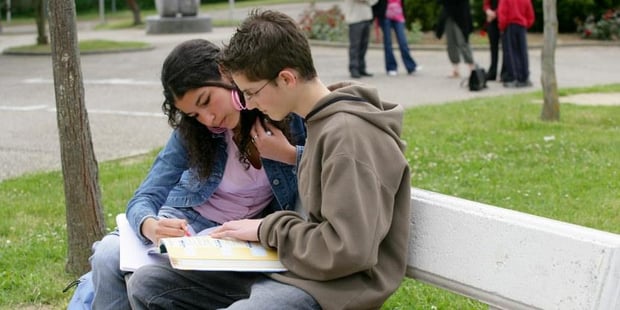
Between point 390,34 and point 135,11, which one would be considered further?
point 135,11

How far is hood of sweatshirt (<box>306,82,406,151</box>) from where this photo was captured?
304 cm

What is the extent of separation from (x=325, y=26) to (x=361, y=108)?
18.8 meters

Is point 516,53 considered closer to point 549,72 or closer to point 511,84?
point 511,84

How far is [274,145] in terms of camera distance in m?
3.58

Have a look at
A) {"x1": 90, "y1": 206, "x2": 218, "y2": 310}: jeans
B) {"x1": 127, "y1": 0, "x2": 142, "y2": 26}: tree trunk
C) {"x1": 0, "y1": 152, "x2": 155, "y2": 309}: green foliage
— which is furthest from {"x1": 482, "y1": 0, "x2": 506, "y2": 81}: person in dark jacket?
{"x1": 127, "y1": 0, "x2": 142, "y2": 26}: tree trunk

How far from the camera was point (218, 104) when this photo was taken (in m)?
3.62

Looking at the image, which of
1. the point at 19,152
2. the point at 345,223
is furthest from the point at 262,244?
the point at 19,152

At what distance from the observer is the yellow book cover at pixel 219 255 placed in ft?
10.1

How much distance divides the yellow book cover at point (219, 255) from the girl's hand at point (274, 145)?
422 mm

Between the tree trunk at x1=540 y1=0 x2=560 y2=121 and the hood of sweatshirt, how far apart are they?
6.68m

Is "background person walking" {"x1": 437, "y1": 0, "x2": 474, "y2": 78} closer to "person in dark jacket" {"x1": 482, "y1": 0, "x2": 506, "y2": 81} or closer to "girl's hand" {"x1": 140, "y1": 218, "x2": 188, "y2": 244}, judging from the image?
"person in dark jacket" {"x1": 482, "y1": 0, "x2": 506, "y2": 81}

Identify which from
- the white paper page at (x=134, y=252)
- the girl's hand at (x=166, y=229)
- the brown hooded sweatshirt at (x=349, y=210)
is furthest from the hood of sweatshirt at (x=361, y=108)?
the white paper page at (x=134, y=252)

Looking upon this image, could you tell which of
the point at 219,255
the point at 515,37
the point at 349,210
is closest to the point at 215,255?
the point at 219,255

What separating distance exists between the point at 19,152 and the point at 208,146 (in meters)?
6.28
